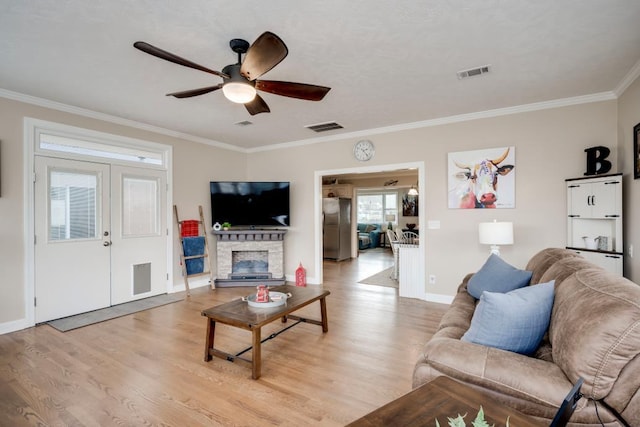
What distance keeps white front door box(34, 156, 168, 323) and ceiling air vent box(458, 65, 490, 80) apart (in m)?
4.52

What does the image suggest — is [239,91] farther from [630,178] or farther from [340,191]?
[340,191]

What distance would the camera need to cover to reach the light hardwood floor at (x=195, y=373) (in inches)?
84.3

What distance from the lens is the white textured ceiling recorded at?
7.11 feet

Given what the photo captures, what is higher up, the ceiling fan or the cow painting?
the ceiling fan

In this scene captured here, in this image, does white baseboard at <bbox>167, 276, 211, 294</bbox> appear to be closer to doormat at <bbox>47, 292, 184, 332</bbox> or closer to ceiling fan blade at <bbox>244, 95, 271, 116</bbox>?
doormat at <bbox>47, 292, 184, 332</bbox>

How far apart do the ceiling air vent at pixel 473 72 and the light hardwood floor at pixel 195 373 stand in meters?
2.75

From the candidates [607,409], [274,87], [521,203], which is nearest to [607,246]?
[521,203]

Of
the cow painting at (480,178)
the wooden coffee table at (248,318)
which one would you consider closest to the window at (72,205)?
the wooden coffee table at (248,318)

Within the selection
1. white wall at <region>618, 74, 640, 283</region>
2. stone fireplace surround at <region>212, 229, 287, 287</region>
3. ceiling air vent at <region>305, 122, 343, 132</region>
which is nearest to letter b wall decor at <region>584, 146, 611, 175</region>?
white wall at <region>618, 74, 640, 283</region>

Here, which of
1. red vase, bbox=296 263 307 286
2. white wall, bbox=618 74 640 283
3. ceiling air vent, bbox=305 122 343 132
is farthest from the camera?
red vase, bbox=296 263 307 286

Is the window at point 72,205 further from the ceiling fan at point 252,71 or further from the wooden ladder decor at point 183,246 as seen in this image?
the ceiling fan at point 252,71

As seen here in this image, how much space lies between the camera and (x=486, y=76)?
3203 millimetres

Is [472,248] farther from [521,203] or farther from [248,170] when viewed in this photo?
[248,170]

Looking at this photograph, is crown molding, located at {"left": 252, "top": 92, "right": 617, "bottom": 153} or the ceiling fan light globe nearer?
the ceiling fan light globe
